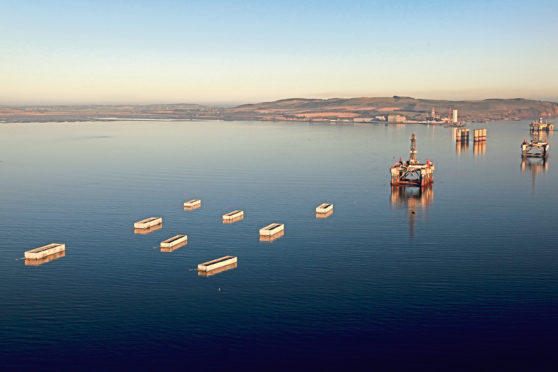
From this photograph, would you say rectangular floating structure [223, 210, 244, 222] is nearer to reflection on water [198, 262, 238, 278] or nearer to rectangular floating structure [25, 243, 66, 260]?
reflection on water [198, 262, 238, 278]

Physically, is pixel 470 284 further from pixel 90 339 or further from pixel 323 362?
pixel 90 339

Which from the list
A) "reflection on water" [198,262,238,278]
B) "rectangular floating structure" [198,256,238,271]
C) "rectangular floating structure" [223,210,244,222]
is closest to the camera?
"reflection on water" [198,262,238,278]

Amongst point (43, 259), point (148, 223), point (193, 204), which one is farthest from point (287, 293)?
point (193, 204)

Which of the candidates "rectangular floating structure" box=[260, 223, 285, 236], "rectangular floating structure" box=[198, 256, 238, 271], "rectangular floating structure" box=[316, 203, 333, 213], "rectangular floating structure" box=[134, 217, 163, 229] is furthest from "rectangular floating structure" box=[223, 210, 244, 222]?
"rectangular floating structure" box=[198, 256, 238, 271]

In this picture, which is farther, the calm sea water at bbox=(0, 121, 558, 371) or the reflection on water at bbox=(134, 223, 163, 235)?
the reflection on water at bbox=(134, 223, 163, 235)

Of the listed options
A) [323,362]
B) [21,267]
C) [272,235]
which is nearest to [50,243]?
[21,267]

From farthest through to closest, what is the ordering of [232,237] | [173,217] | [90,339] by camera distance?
1. [173,217]
2. [232,237]
3. [90,339]

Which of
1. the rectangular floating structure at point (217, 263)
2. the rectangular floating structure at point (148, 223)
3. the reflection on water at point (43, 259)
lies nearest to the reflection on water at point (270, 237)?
the rectangular floating structure at point (217, 263)
